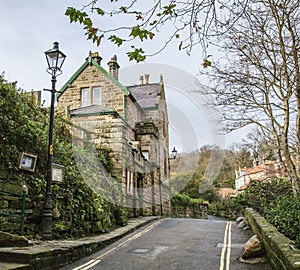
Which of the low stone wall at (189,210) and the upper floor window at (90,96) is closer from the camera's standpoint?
the upper floor window at (90,96)

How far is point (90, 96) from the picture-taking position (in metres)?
19.9

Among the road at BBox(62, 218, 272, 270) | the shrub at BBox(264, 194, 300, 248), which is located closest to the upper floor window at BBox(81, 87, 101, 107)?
the road at BBox(62, 218, 272, 270)

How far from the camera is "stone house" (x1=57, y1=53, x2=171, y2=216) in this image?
14055mm

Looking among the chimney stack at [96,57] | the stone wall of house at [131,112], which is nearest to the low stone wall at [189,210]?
the stone wall of house at [131,112]

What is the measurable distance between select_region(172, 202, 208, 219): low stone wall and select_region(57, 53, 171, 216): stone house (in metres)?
2.29

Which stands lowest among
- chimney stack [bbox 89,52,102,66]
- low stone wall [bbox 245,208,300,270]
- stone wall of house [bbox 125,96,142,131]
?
low stone wall [bbox 245,208,300,270]

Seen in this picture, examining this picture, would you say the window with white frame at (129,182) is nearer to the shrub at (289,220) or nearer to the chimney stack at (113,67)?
the shrub at (289,220)

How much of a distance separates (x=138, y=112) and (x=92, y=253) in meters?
15.6

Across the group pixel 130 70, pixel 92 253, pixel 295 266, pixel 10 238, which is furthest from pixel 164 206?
pixel 295 266

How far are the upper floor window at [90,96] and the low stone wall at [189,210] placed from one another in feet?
34.5

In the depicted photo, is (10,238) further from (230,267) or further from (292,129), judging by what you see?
(292,129)

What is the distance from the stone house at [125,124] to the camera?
46.1ft

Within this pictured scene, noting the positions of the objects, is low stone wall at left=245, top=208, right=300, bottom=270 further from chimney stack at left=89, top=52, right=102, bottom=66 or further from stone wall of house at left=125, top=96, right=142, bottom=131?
chimney stack at left=89, top=52, right=102, bottom=66

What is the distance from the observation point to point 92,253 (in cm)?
774
